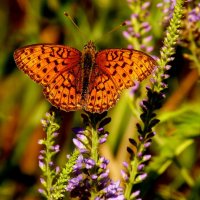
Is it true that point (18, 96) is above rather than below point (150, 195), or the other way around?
above

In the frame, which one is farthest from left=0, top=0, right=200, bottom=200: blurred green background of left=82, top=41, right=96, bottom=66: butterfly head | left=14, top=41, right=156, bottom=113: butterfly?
left=14, top=41, right=156, bottom=113: butterfly

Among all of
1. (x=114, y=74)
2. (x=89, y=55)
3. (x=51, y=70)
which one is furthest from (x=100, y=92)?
(x=89, y=55)

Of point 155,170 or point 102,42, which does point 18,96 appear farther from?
point 155,170

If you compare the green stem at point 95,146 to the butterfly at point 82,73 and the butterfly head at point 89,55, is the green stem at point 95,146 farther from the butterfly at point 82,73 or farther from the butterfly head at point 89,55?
the butterfly head at point 89,55

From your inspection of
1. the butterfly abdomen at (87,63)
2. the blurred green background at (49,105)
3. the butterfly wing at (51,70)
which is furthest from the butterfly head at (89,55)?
the blurred green background at (49,105)

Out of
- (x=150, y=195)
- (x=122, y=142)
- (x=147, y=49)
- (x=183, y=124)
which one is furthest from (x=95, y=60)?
(x=150, y=195)

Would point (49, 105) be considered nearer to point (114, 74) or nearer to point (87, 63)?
point (87, 63)

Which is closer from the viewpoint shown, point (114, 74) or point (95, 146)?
point (95, 146)
